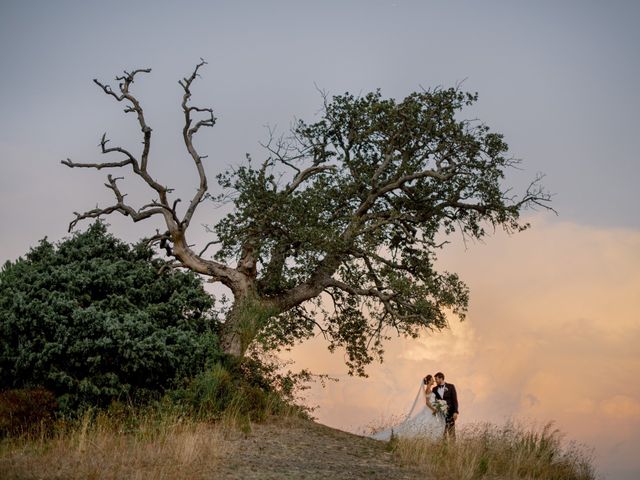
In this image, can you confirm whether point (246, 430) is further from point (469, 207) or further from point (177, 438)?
point (469, 207)

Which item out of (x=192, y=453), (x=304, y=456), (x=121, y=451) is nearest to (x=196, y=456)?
(x=192, y=453)

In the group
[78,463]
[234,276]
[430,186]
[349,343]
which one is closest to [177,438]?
[78,463]

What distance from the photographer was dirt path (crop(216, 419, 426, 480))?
562 inches

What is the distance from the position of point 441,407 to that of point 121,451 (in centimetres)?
828

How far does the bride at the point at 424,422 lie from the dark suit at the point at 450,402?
0.63ft

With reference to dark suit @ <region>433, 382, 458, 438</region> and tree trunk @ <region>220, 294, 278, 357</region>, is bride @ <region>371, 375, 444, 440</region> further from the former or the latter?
tree trunk @ <region>220, 294, 278, 357</region>

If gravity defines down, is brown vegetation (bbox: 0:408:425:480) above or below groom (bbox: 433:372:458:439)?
below

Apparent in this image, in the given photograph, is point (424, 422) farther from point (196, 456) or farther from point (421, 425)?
point (196, 456)

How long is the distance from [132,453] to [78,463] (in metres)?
1.07

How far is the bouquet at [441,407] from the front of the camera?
19.6 m

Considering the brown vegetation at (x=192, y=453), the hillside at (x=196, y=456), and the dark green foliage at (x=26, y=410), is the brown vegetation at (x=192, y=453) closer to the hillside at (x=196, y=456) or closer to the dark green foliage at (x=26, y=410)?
the hillside at (x=196, y=456)

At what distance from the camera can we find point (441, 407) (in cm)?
1961

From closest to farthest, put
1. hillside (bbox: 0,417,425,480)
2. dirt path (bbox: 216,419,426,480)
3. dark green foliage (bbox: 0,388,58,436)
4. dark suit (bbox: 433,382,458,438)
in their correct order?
hillside (bbox: 0,417,425,480) → dirt path (bbox: 216,419,426,480) → dark green foliage (bbox: 0,388,58,436) → dark suit (bbox: 433,382,458,438)

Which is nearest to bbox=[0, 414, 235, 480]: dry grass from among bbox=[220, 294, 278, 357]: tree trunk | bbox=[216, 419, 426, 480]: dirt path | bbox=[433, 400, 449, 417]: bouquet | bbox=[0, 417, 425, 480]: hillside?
bbox=[0, 417, 425, 480]: hillside
